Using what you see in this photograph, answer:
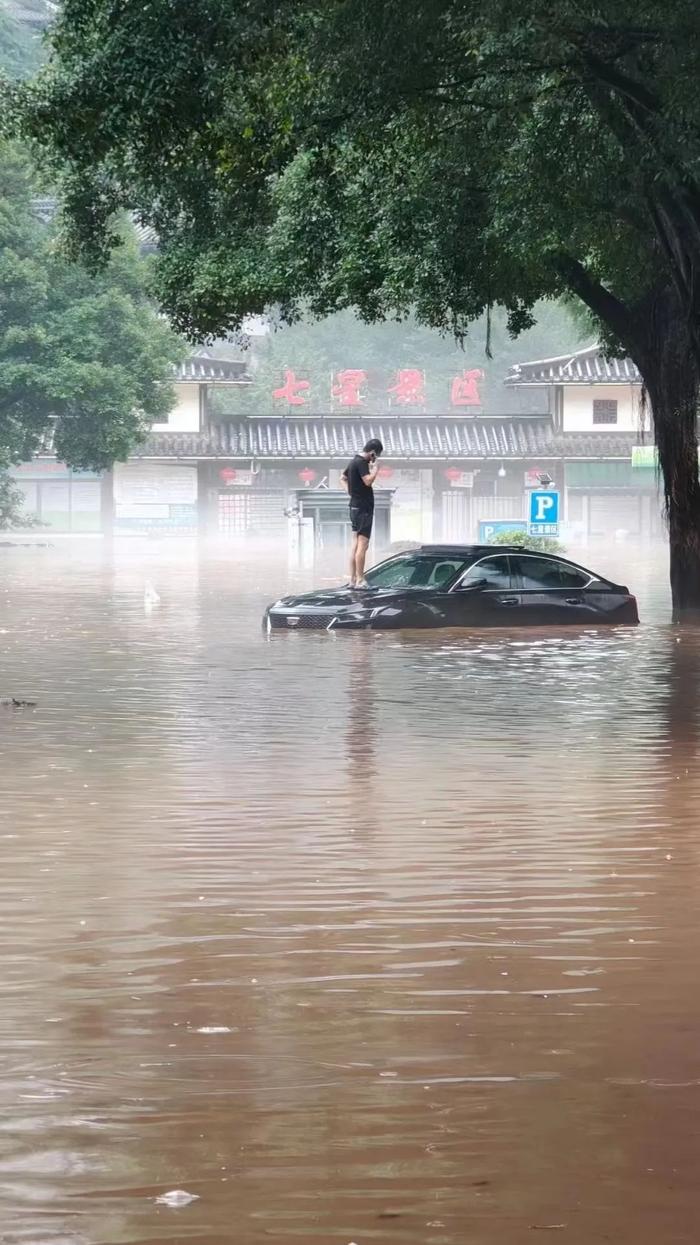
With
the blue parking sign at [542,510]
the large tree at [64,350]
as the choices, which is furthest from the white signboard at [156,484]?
the blue parking sign at [542,510]

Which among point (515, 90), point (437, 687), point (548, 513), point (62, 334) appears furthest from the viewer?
point (62, 334)

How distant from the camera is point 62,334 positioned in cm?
6000

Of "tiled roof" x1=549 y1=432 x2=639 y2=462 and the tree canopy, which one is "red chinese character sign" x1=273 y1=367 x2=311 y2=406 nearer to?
"tiled roof" x1=549 y1=432 x2=639 y2=462

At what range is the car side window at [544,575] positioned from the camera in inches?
1019

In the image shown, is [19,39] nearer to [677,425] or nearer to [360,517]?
[677,425]

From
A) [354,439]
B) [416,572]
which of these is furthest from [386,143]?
[354,439]

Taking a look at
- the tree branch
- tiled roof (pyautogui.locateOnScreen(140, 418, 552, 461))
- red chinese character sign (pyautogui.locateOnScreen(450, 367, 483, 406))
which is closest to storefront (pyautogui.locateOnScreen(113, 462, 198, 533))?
tiled roof (pyautogui.locateOnScreen(140, 418, 552, 461))

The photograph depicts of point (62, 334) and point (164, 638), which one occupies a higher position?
point (62, 334)

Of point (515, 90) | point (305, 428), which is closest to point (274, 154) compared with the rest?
point (515, 90)

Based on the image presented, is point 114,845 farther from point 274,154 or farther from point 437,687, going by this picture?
point 274,154

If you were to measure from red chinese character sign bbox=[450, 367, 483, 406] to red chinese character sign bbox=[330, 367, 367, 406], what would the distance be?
3801 millimetres

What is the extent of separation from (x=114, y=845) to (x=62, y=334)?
5209 centimetres

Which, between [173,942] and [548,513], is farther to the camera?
[548,513]

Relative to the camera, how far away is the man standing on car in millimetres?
26328
